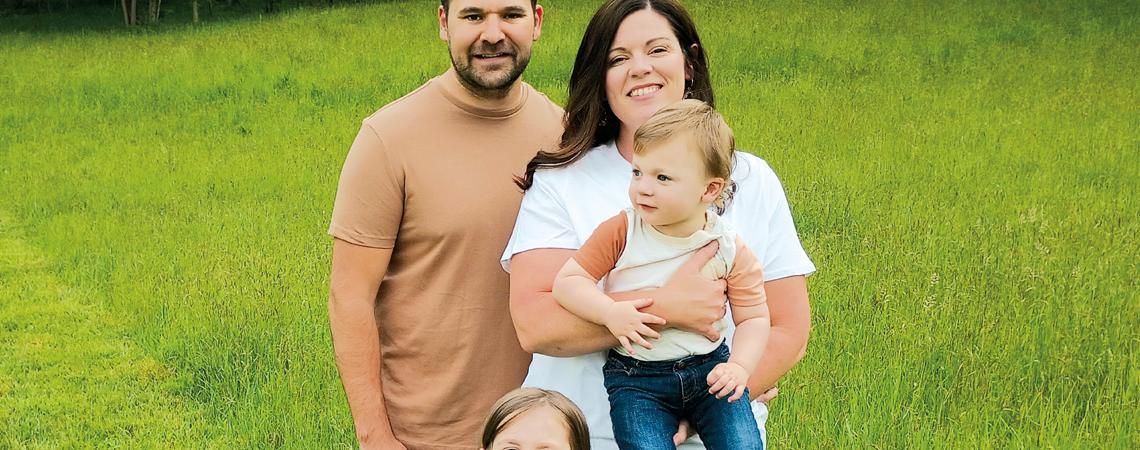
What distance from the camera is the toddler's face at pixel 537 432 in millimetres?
2480

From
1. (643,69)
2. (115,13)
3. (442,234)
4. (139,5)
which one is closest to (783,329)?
(643,69)

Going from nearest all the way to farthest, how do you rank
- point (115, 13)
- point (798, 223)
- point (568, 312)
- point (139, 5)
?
point (568, 312)
point (798, 223)
point (115, 13)
point (139, 5)

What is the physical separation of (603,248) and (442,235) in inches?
26.0

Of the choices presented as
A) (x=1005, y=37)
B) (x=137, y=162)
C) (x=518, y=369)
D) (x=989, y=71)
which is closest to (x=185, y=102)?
(x=137, y=162)

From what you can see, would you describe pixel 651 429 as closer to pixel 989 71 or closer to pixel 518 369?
pixel 518 369

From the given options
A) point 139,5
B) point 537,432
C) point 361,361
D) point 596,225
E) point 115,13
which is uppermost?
point 596,225

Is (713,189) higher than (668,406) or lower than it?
higher

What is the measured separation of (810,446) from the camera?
4570 mm

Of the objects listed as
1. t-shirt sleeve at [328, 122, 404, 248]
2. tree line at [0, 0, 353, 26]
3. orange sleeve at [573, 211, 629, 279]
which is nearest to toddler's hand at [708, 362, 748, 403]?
orange sleeve at [573, 211, 629, 279]

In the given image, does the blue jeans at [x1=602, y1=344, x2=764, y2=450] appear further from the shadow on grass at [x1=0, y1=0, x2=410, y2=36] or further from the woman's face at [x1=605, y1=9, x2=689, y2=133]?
the shadow on grass at [x1=0, y1=0, x2=410, y2=36]

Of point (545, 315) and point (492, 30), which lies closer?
point (545, 315)

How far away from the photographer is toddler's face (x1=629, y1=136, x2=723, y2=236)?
248cm

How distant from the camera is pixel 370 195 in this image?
9.80ft

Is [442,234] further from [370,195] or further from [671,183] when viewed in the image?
[671,183]
